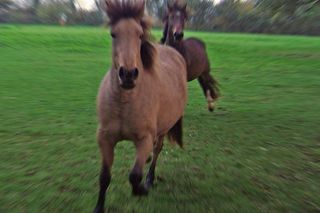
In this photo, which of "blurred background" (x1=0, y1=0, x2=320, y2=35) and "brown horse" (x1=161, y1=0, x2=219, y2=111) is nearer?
"brown horse" (x1=161, y1=0, x2=219, y2=111)

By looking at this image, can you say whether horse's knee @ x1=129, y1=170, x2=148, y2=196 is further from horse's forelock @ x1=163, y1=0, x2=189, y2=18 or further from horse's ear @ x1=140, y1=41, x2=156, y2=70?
horse's forelock @ x1=163, y1=0, x2=189, y2=18

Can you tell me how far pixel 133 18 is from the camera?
3.61 metres

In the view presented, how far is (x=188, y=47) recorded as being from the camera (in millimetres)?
8492

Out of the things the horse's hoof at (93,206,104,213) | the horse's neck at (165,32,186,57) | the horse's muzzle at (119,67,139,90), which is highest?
the horse's neck at (165,32,186,57)

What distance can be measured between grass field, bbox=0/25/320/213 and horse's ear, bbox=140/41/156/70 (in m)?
0.42

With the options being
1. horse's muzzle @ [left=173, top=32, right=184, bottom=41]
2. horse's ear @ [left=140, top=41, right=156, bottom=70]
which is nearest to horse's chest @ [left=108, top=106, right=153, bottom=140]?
horse's ear @ [left=140, top=41, right=156, bottom=70]

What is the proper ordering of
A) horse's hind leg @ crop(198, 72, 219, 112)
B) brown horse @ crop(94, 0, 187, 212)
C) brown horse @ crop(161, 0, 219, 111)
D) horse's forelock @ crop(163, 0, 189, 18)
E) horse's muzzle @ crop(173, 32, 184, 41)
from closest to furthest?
brown horse @ crop(94, 0, 187, 212) → horse's muzzle @ crop(173, 32, 184, 41) → brown horse @ crop(161, 0, 219, 111) → horse's forelock @ crop(163, 0, 189, 18) → horse's hind leg @ crop(198, 72, 219, 112)

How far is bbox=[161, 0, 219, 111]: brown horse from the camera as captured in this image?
791cm

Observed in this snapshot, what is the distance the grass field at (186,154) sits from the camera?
166 inches

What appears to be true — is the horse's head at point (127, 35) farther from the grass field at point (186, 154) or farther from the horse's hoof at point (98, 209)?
the horse's hoof at point (98, 209)

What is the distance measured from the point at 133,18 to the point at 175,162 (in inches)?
98.8

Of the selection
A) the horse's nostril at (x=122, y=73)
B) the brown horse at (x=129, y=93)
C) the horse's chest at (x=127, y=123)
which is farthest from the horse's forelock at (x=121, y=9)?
the horse's chest at (x=127, y=123)

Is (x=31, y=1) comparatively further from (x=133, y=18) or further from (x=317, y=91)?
(x=133, y=18)

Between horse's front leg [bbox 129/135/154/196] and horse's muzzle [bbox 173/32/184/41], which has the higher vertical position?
horse's muzzle [bbox 173/32/184/41]
